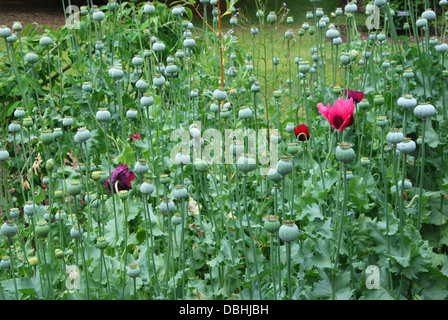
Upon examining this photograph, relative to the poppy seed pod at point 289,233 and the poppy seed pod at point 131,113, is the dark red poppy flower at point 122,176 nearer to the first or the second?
the poppy seed pod at point 131,113

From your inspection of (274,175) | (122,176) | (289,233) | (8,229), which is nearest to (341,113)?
(274,175)

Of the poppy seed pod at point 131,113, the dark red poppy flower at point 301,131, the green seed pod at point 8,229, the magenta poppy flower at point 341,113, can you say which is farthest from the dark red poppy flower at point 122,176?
the magenta poppy flower at point 341,113

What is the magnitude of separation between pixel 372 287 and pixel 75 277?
2.74ft

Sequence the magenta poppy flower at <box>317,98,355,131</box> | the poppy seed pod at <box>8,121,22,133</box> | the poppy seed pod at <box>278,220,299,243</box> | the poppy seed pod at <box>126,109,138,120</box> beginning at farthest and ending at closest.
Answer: the poppy seed pod at <box>126,109,138,120</box>, the poppy seed pod at <box>8,121,22,133</box>, the magenta poppy flower at <box>317,98,355,131</box>, the poppy seed pod at <box>278,220,299,243</box>

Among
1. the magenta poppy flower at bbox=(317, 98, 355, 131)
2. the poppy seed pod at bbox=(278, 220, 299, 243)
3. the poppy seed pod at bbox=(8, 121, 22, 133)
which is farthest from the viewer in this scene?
the poppy seed pod at bbox=(8, 121, 22, 133)

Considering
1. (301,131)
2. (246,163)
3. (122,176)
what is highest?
(246,163)

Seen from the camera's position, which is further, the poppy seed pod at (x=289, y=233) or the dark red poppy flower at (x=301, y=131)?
the dark red poppy flower at (x=301, y=131)

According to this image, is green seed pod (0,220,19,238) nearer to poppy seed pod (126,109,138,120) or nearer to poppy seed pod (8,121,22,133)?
poppy seed pod (8,121,22,133)

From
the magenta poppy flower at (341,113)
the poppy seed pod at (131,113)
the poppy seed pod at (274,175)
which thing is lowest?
the poppy seed pod at (131,113)

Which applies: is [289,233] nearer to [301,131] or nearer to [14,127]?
[301,131]

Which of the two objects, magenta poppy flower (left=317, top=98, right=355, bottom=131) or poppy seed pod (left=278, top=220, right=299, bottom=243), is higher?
magenta poppy flower (left=317, top=98, right=355, bottom=131)

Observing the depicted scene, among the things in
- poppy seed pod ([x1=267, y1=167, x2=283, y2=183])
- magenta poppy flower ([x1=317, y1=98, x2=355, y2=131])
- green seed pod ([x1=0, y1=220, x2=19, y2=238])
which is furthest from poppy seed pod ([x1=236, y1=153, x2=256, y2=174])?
green seed pod ([x1=0, y1=220, x2=19, y2=238])
